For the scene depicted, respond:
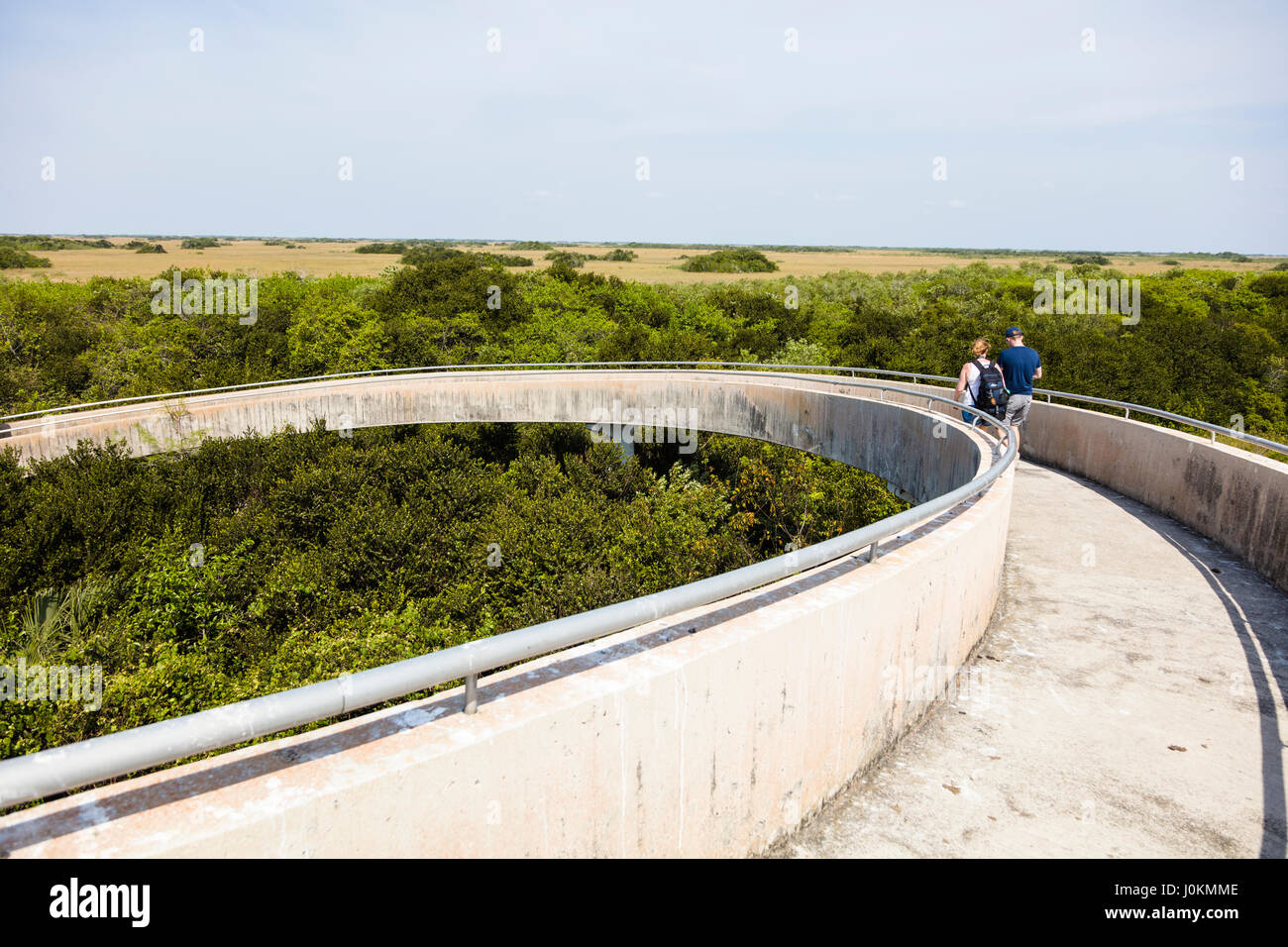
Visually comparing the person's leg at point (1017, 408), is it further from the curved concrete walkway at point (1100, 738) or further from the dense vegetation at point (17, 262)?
the dense vegetation at point (17, 262)

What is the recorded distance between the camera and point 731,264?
174m

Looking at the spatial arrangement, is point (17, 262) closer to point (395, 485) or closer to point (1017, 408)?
point (395, 485)

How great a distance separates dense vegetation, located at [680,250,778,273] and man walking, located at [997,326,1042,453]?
515 feet

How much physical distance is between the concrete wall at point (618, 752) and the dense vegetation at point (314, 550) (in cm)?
1274

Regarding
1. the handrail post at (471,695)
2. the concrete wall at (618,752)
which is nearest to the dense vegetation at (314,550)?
the concrete wall at (618,752)

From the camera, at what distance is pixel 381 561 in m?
23.8

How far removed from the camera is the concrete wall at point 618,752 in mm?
2340

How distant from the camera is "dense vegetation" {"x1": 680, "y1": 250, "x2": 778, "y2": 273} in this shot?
168 metres

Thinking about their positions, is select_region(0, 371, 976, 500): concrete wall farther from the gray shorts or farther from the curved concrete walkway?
the curved concrete walkway

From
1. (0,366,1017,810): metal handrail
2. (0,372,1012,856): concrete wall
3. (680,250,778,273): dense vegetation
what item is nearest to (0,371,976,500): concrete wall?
(0,372,1012,856): concrete wall

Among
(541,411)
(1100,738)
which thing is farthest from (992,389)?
(541,411)
